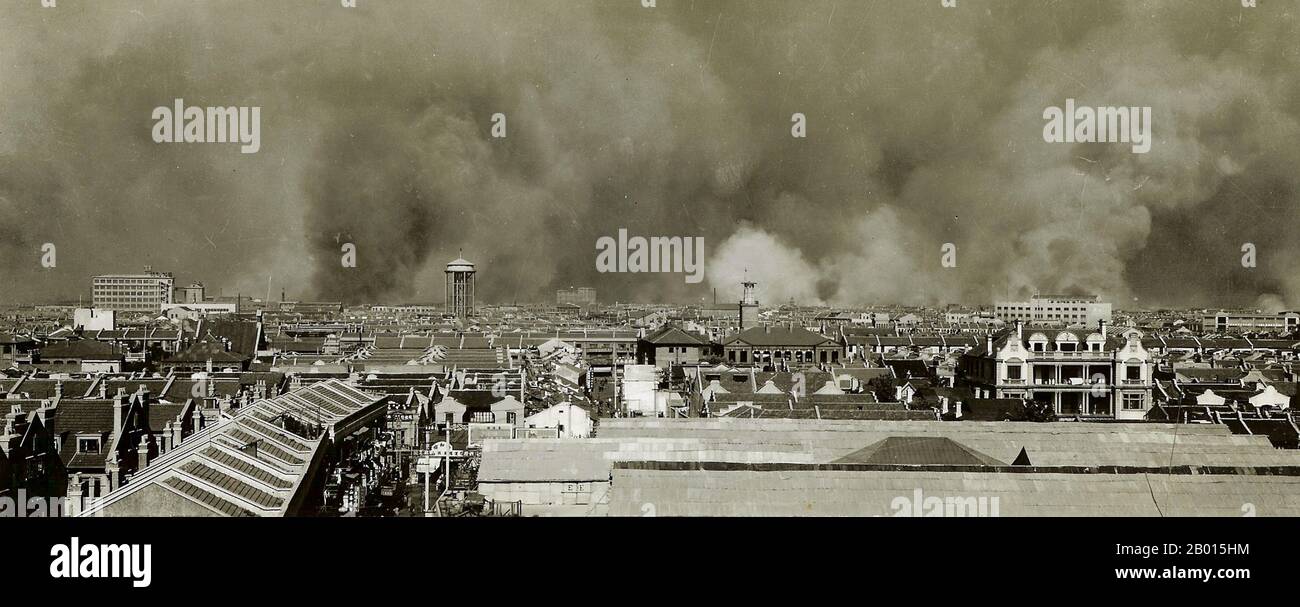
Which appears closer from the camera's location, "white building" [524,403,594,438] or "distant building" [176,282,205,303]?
"white building" [524,403,594,438]

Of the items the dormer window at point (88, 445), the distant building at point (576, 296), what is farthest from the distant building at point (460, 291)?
the dormer window at point (88, 445)

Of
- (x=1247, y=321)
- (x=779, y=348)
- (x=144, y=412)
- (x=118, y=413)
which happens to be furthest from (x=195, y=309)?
(x=1247, y=321)

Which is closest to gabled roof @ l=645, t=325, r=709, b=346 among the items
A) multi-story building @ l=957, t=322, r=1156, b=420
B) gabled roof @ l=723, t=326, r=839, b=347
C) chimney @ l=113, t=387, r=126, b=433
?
gabled roof @ l=723, t=326, r=839, b=347

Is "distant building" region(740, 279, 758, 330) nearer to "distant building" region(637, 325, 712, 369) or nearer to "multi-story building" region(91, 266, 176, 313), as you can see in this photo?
"distant building" region(637, 325, 712, 369)

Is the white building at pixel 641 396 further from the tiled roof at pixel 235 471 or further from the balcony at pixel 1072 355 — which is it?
the tiled roof at pixel 235 471
